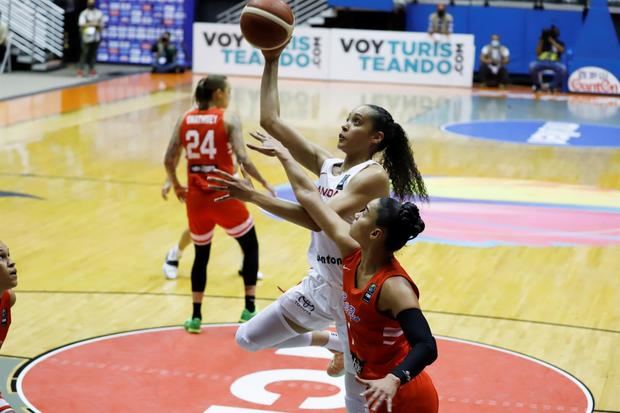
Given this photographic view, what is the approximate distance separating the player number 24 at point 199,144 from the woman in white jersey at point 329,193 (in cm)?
238

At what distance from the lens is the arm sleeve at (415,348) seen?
4328mm

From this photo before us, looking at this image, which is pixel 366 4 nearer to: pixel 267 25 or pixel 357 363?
pixel 267 25

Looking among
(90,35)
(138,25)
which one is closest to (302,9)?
(138,25)

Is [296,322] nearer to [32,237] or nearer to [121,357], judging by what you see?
[121,357]

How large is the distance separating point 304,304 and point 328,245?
1.52 feet

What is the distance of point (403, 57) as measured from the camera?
27.9m

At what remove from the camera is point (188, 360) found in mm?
7605

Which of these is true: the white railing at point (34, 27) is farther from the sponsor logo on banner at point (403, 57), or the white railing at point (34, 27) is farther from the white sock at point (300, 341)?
the white sock at point (300, 341)

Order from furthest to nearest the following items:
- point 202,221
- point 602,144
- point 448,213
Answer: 1. point 602,144
2. point 448,213
3. point 202,221

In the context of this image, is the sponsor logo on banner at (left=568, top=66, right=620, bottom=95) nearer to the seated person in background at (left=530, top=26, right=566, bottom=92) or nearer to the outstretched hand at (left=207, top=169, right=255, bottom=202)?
the seated person in background at (left=530, top=26, right=566, bottom=92)

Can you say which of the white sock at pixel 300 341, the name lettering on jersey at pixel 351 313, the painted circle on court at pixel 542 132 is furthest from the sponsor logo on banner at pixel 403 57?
the name lettering on jersey at pixel 351 313

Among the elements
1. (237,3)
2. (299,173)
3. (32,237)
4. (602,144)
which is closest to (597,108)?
(602,144)

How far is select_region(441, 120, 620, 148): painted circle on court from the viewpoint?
19000mm

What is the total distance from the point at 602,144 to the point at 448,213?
6.84 m
